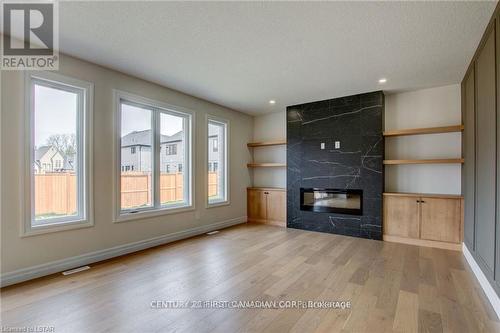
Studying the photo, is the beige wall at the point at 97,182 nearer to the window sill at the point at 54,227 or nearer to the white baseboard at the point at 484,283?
the window sill at the point at 54,227

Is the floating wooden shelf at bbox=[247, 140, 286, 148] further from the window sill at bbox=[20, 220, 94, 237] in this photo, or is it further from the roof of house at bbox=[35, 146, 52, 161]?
the roof of house at bbox=[35, 146, 52, 161]

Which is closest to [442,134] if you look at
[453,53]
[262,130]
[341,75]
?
[453,53]

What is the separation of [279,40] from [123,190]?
2.96 metres

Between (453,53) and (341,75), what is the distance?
4.22 feet

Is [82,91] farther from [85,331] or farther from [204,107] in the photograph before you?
[85,331]

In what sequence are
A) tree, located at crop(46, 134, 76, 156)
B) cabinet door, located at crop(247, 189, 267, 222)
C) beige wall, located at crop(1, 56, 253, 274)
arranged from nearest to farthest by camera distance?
beige wall, located at crop(1, 56, 253, 274)
tree, located at crop(46, 134, 76, 156)
cabinet door, located at crop(247, 189, 267, 222)

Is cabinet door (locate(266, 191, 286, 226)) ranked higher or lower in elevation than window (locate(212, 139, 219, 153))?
lower

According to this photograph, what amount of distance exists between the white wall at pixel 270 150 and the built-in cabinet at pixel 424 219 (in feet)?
7.81

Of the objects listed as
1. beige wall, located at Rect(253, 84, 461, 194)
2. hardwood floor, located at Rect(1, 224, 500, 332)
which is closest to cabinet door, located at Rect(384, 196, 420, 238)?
hardwood floor, located at Rect(1, 224, 500, 332)

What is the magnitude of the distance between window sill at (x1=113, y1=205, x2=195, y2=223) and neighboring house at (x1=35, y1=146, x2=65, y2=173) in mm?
995

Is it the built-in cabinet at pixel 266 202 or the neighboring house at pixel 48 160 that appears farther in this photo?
the built-in cabinet at pixel 266 202

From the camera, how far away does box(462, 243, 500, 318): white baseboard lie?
2.16 metres

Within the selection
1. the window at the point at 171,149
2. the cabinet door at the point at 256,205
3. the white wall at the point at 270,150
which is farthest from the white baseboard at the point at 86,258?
the white wall at the point at 270,150

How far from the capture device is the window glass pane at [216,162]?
210 inches
